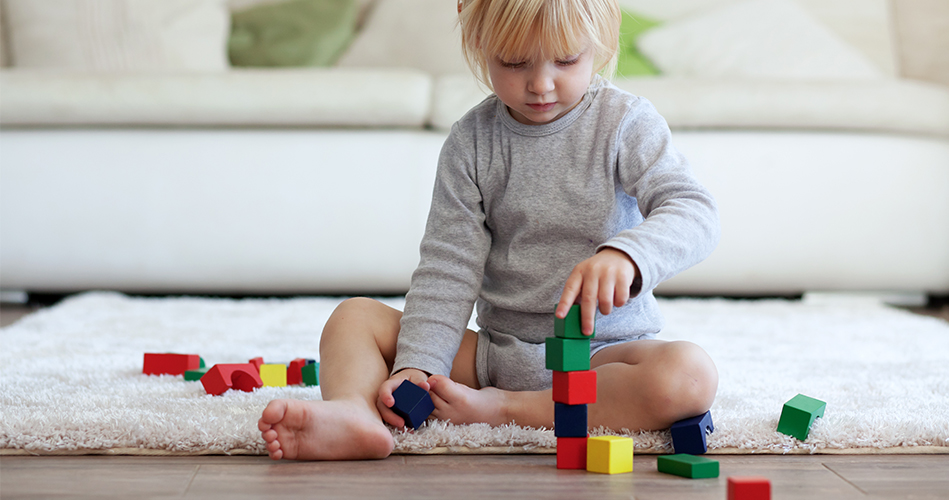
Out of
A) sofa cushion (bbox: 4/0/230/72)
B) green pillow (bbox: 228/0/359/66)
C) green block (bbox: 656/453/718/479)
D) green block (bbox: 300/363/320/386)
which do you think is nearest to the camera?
green block (bbox: 656/453/718/479)

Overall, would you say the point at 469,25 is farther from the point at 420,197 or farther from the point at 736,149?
the point at 736,149

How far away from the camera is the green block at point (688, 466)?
0.69m

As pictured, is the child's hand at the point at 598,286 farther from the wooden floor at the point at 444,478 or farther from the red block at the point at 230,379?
the red block at the point at 230,379

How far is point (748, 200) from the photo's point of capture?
6.11 feet

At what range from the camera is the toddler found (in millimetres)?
754

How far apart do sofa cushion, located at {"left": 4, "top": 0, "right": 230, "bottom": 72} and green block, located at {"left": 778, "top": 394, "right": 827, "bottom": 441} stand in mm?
1862

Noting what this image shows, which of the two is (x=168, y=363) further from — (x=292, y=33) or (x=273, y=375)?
(x=292, y=33)

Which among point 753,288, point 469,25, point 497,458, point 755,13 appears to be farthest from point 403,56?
point 497,458

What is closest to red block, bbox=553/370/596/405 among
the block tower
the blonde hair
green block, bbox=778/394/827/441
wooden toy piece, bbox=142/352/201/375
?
the block tower

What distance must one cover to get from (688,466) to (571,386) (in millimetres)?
115

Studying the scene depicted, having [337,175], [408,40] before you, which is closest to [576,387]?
[337,175]

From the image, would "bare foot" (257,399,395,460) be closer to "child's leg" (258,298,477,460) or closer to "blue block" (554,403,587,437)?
"child's leg" (258,298,477,460)

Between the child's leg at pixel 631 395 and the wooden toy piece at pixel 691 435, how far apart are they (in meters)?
0.01

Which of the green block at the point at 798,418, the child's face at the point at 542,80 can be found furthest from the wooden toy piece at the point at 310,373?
the green block at the point at 798,418
